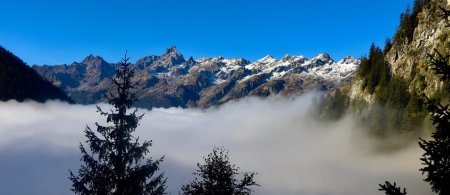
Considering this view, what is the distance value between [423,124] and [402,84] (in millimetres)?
20773

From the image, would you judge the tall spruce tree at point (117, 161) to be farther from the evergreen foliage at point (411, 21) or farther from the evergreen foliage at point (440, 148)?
the evergreen foliage at point (411, 21)

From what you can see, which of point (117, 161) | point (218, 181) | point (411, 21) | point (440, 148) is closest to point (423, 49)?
point (411, 21)


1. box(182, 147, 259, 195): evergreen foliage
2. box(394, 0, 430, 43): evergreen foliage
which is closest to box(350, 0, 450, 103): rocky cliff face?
box(394, 0, 430, 43): evergreen foliage

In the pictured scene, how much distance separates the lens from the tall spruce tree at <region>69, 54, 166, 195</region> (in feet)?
101

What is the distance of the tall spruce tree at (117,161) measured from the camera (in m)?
30.9

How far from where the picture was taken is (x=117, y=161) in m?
31.7

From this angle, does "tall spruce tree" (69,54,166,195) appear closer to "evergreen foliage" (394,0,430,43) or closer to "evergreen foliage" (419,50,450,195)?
"evergreen foliage" (419,50,450,195)

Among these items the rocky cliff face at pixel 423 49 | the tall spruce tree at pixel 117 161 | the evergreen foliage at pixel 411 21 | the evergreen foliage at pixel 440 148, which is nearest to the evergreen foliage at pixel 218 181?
the tall spruce tree at pixel 117 161

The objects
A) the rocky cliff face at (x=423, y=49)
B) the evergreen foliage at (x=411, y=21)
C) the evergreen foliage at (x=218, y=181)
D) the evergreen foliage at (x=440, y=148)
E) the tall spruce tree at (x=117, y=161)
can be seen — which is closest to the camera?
the evergreen foliage at (x=440, y=148)

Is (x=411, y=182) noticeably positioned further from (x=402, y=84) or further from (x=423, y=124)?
(x=402, y=84)

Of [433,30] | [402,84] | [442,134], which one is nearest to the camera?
[442,134]

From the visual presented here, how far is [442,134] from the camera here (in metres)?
15.4

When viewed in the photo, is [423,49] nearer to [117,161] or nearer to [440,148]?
[117,161]

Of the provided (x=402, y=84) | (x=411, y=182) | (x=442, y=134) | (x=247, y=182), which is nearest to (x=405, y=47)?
(x=402, y=84)
